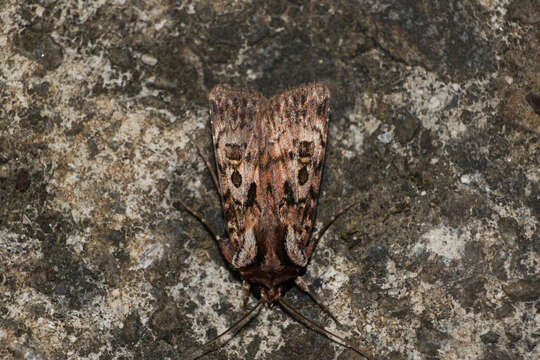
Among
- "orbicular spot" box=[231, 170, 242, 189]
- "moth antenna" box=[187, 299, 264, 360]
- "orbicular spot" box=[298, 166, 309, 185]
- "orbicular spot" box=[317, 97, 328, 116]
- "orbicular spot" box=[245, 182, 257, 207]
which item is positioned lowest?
"moth antenna" box=[187, 299, 264, 360]

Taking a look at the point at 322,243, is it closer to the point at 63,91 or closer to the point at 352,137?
the point at 352,137

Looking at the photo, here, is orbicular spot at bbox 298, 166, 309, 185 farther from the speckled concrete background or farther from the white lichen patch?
the white lichen patch

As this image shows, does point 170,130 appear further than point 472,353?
Yes

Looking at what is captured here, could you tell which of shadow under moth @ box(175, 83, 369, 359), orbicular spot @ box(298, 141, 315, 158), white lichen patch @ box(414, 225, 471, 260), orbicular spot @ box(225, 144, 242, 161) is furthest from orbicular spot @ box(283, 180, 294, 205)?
white lichen patch @ box(414, 225, 471, 260)

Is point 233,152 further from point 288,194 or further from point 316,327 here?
point 316,327

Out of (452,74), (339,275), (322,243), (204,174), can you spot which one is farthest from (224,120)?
(452,74)

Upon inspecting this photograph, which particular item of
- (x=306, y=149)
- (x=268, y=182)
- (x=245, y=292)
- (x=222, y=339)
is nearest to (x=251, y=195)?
(x=268, y=182)
